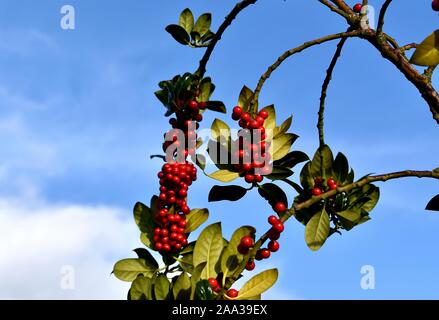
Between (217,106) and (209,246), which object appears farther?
(217,106)

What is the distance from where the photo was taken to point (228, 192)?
2.40 metres

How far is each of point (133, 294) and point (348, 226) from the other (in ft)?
2.82

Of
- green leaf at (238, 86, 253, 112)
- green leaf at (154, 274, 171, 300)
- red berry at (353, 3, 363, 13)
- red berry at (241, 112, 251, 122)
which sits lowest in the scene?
green leaf at (154, 274, 171, 300)

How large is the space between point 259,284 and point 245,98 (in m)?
0.76

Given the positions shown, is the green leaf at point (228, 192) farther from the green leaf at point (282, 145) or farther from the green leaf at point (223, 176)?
the green leaf at point (282, 145)

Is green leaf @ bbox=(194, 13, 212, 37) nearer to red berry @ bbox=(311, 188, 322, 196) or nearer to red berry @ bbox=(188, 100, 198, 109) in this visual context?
red berry @ bbox=(188, 100, 198, 109)

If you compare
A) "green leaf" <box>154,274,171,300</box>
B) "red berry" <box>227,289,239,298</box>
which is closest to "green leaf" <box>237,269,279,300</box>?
"red berry" <box>227,289,239,298</box>

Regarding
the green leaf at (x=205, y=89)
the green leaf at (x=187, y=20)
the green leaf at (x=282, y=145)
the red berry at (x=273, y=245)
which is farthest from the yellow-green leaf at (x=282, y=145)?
the green leaf at (x=187, y=20)

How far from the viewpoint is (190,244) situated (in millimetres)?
2439

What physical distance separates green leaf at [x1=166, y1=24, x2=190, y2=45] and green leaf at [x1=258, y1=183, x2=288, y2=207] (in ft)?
2.79

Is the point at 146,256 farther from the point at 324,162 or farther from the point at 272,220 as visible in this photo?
the point at 324,162

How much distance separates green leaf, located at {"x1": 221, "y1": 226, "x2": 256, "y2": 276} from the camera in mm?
2127

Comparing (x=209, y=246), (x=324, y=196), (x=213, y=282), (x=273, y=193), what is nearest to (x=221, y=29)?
(x=273, y=193)
